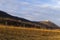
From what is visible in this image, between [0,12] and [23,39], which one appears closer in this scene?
[23,39]

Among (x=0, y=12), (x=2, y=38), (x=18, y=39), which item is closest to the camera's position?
(x=2, y=38)

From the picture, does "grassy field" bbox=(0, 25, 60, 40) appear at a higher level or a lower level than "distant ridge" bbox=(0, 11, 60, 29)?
lower

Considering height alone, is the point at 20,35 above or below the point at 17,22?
below

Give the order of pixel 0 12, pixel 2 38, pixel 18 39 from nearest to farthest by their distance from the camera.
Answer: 1. pixel 2 38
2. pixel 18 39
3. pixel 0 12

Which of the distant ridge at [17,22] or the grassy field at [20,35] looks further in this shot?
the distant ridge at [17,22]

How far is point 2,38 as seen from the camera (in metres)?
22.0

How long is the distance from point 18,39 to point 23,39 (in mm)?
626

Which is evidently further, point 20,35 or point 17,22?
point 17,22

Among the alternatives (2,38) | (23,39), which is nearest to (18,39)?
(23,39)

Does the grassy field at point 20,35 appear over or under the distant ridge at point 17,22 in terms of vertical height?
under

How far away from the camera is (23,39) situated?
78.5 feet

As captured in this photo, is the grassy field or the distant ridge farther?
the distant ridge

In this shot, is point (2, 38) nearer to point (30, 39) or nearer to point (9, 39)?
point (9, 39)

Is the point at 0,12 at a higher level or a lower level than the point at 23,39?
higher
